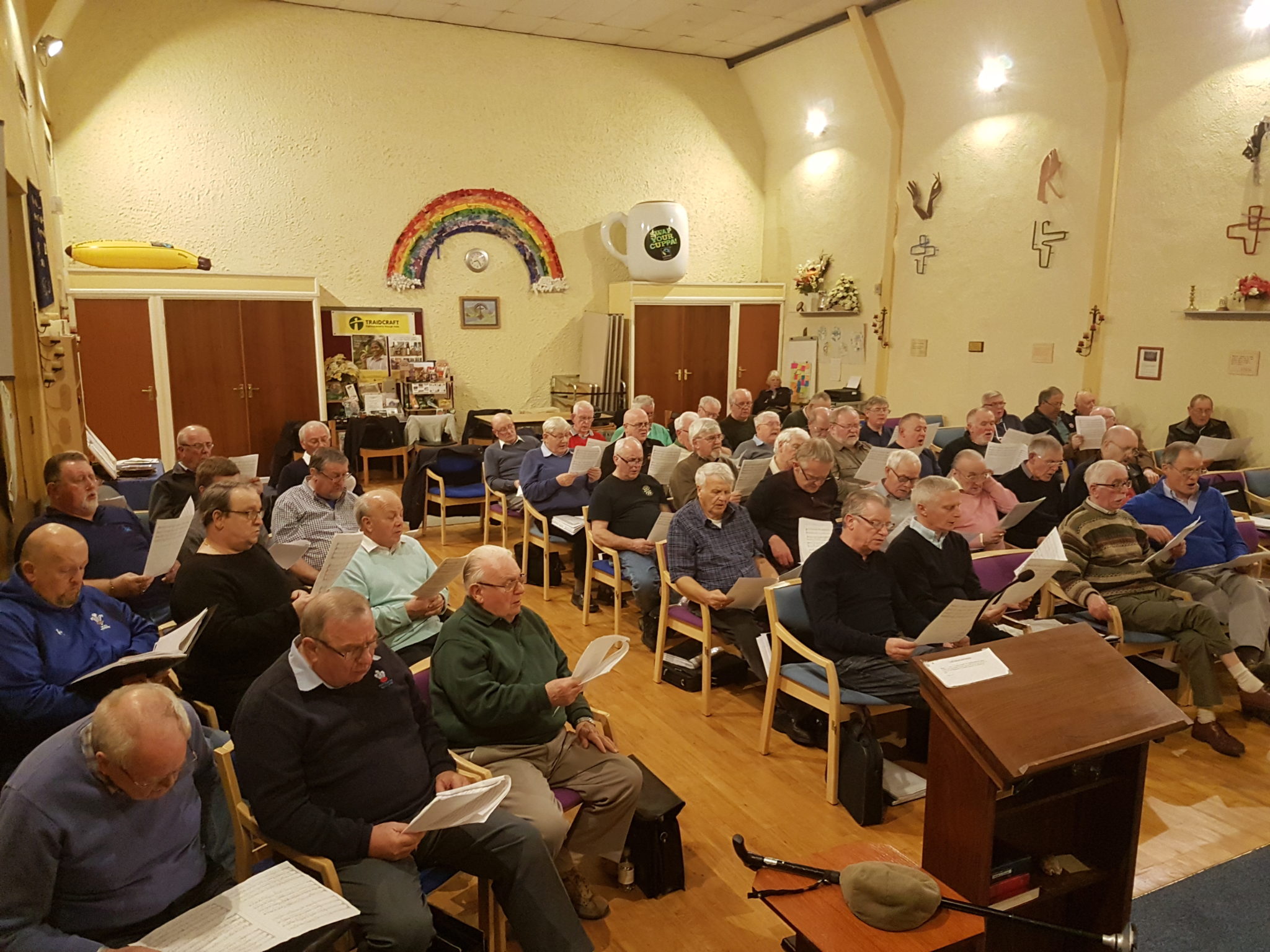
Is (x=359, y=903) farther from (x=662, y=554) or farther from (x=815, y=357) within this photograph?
(x=815, y=357)

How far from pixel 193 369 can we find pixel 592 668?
7.63 meters

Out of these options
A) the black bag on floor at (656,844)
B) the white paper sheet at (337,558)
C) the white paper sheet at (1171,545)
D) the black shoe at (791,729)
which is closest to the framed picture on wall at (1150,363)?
the white paper sheet at (1171,545)

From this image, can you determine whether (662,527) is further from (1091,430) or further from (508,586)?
(1091,430)

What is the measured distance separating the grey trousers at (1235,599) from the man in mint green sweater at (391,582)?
3.64 metres

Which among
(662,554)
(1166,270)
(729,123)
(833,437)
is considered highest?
(729,123)

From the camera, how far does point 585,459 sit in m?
6.11

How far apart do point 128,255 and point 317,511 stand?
5.65 m

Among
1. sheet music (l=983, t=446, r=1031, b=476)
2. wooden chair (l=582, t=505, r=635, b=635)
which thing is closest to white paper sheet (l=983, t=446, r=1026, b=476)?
sheet music (l=983, t=446, r=1031, b=476)

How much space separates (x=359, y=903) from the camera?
2.28 meters

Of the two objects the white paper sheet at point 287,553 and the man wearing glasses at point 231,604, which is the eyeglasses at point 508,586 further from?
the white paper sheet at point 287,553

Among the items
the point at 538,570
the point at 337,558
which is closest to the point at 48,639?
the point at 337,558

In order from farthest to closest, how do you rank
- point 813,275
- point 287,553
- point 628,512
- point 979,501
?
point 813,275 → point 628,512 → point 979,501 → point 287,553

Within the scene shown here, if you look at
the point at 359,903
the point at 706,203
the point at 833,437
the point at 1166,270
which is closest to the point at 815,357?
the point at 706,203

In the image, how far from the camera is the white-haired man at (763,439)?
668cm
